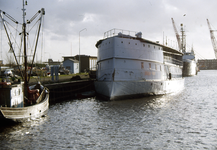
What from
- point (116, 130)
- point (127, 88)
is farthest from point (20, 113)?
point (127, 88)

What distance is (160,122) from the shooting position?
53.4 ft

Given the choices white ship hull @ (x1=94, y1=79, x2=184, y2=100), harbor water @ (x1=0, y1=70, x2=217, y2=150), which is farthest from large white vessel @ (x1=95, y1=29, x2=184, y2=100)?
harbor water @ (x1=0, y1=70, x2=217, y2=150)

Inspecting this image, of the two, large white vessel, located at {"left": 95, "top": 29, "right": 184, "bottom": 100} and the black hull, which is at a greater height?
large white vessel, located at {"left": 95, "top": 29, "right": 184, "bottom": 100}

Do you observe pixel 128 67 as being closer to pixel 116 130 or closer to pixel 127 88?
pixel 127 88

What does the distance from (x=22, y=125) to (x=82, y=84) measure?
18466 mm

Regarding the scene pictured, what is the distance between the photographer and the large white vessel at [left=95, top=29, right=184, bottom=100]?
999 inches

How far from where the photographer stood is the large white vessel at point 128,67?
83.3ft

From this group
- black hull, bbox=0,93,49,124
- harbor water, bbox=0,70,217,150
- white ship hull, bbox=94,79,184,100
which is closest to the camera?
harbor water, bbox=0,70,217,150

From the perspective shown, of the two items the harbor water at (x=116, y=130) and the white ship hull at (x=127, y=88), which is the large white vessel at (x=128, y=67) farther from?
the harbor water at (x=116, y=130)

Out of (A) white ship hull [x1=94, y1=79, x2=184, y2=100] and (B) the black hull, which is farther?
(A) white ship hull [x1=94, y1=79, x2=184, y2=100]

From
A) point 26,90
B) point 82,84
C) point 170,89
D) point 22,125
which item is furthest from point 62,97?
point 170,89

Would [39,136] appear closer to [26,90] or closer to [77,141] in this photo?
[77,141]

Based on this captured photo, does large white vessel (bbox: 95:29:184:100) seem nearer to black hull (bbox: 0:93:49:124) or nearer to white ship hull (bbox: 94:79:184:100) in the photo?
white ship hull (bbox: 94:79:184:100)

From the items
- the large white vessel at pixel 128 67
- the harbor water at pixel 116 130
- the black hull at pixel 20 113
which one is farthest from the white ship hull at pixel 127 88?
the black hull at pixel 20 113
